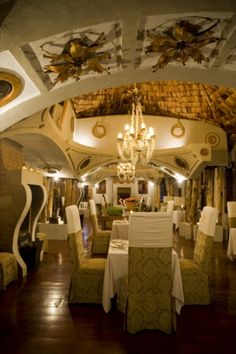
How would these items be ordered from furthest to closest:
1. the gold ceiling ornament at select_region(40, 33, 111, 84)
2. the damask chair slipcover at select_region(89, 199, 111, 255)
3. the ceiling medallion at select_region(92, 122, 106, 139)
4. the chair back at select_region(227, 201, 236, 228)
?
the ceiling medallion at select_region(92, 122, 106, 139)
the chair back at select_region(227, 201, 236, 228)
the damask chair slipcover at select_region(89, 199, 111, 255)
the gold ceiling ornament at select_region(40, 33, 111, 84)

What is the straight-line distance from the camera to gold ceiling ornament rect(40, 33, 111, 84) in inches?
121

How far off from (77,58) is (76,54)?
0.08m

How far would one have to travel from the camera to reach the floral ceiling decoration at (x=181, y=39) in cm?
277

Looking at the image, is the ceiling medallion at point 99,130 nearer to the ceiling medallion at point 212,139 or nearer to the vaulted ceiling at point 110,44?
the ceiling medallion at point 212,139

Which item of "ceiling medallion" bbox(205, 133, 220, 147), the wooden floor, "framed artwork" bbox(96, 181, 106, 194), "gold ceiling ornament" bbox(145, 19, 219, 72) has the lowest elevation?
the wooden floor

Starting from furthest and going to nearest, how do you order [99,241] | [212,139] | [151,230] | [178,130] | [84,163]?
[178,130] < [84,163] < [212,139] < [99,241] < [151,230]

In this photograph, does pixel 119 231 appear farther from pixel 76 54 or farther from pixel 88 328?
pixel 76 54

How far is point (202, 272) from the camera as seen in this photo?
368cm

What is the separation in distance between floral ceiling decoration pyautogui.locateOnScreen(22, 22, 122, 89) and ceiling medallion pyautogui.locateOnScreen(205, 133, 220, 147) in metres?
7.42

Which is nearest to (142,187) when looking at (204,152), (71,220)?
(204,152)

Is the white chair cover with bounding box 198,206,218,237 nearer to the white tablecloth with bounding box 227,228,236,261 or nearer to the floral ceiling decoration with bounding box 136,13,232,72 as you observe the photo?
the floral ceiling decoration with bounding box 136,13,232,72

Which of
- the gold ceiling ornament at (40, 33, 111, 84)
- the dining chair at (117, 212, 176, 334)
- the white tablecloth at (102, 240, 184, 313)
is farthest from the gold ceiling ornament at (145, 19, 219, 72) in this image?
the white tablecloth at (102, 240, 184, 313)

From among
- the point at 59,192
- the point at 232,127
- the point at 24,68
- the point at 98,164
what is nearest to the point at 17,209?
the point at 24,68

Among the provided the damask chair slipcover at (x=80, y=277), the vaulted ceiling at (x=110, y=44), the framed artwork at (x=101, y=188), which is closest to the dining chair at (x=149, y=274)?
the damask chair slipcover at (x=80, y=277)
